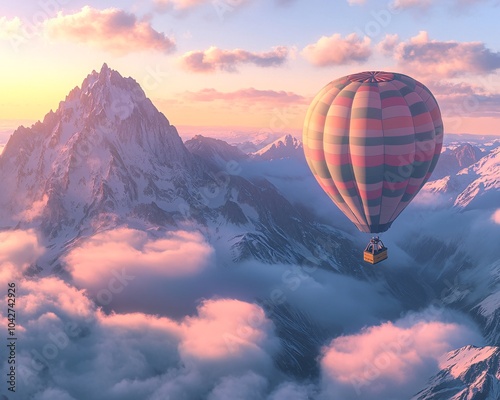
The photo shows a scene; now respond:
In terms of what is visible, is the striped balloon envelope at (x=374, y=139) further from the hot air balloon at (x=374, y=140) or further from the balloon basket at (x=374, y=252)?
the balloon basket at (x=374, y=252)

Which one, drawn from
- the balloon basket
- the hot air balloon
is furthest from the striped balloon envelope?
the balloon basket

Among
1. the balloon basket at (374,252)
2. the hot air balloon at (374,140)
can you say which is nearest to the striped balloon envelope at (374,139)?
the hot air balloon at (374,140)

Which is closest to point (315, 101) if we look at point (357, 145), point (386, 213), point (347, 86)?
point (347, 86)

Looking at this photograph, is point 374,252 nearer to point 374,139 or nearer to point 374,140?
point 374,140

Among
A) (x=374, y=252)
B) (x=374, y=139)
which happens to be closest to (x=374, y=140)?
(x=374, y=139)

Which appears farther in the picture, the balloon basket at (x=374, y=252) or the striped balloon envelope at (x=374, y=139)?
the balloon basket at (x=374, y=252)

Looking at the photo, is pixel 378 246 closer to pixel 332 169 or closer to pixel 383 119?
Result: pixel 332 169

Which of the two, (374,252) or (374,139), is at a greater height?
(374,139)

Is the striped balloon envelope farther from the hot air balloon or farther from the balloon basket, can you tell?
the balloon basket
